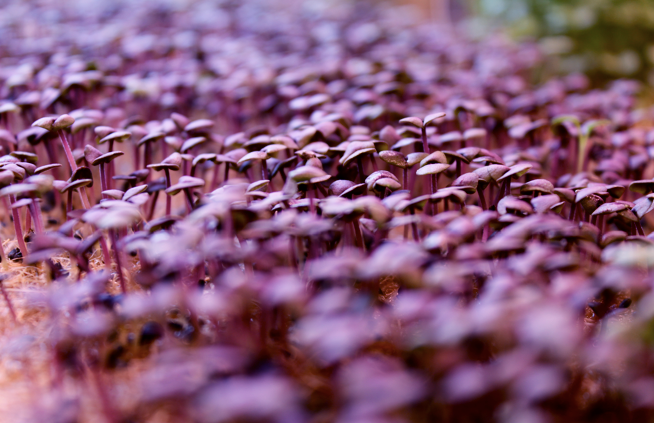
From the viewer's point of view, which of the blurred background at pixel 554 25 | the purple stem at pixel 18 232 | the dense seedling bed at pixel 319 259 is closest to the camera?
the dense seedling bed at pixel 319 259

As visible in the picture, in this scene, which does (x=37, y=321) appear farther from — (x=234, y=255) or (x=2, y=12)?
(x=2, y=12)

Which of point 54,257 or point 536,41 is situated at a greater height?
point 536,41

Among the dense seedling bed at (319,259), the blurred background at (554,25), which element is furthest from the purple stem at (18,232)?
the blurred background at (554,25)

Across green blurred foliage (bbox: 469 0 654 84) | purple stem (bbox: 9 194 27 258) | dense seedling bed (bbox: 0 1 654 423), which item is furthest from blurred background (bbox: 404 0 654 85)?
purple stem (bbox: 9 194 27 258)

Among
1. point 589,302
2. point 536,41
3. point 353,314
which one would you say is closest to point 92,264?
point 353,314

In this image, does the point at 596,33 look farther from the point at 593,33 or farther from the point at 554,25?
the point at 554,25

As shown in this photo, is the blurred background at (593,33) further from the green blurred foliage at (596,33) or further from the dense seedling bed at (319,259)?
the dense seedling bed at (319,259)
